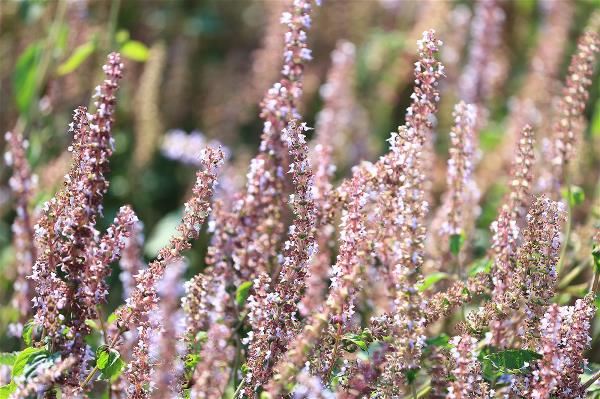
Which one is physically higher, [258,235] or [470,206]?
[258,235]

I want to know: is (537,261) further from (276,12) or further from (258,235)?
(276,12)

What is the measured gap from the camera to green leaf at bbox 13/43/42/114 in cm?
430

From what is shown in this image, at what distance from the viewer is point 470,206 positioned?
11.8 feet

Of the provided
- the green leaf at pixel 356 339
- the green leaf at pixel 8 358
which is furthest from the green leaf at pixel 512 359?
the green leaf at pixel 8 358

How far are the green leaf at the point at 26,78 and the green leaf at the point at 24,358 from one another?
2404mm

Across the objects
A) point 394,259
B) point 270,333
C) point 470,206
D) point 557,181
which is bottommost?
point 470,206

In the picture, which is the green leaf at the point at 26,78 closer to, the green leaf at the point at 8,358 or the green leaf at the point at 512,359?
the green leaf at the point at 8,358

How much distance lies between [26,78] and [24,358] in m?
2.50

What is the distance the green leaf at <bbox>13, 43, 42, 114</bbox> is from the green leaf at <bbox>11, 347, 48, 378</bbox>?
240 centimetres

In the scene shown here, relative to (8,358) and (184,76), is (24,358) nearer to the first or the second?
(8,358)

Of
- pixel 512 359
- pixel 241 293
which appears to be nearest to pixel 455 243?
pixel 512 359

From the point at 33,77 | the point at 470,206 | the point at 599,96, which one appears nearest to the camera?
the point at 470,206

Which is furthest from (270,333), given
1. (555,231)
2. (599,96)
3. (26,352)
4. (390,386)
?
(599,96)

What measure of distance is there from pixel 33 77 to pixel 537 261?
2.85m
